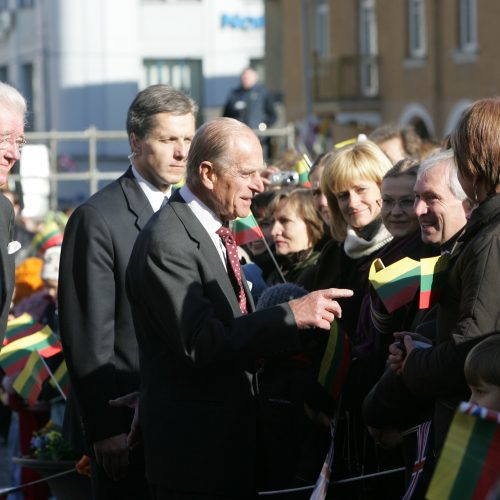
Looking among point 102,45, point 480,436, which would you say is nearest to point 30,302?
point 480,436

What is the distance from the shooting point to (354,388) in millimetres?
5266

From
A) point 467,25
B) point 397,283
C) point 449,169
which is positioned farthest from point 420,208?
point 467,25

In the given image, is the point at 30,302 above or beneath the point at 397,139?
beneath

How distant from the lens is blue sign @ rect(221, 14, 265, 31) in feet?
143

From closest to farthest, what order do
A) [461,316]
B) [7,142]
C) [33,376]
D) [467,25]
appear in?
[461,316]
[7,142]
[33,376]
[467,25]

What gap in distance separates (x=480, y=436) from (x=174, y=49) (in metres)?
41.3

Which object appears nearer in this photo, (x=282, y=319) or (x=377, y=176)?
(x=282, y=319)

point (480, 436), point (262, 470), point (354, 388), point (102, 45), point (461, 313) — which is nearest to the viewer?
point (480, 436)

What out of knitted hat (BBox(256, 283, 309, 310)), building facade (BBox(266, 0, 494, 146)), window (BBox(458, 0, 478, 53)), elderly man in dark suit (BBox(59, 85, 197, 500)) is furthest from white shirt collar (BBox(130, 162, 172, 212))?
window (BBox(458, 0, 478, 53))

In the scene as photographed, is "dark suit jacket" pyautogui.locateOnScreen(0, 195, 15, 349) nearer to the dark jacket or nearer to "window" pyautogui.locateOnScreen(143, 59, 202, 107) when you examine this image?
the dark jacket

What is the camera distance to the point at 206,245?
4.56 meters

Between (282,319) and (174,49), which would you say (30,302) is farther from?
(174,49)

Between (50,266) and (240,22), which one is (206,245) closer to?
(50,266)

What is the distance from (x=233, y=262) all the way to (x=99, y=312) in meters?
0.79
